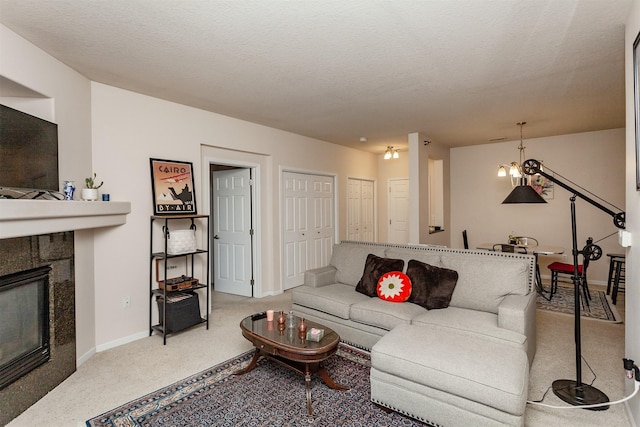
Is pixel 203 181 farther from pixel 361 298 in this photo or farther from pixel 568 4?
pixel 568 4

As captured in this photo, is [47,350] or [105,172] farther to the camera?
[105,172]

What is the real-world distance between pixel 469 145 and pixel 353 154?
2.32 m

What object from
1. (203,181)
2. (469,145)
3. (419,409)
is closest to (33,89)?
(203,181)

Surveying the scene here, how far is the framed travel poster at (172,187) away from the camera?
11.7 ft

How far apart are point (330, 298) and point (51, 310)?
2.33m

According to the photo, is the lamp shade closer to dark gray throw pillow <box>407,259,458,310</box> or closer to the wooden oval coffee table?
dark gray throw pillow <box>407,259,458,310</box>

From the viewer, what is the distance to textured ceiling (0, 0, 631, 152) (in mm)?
2023

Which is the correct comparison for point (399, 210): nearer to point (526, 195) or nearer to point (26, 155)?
point (526, 195)

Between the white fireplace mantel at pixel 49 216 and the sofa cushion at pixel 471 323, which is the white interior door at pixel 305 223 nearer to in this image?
the white fireplace mantel at pixel 49 216

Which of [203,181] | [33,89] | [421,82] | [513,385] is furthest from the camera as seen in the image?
[203,181]

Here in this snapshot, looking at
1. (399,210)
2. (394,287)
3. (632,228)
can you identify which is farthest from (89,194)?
(399,210)

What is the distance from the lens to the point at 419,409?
2000 mm

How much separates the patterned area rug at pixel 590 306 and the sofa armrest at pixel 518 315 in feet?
6.32

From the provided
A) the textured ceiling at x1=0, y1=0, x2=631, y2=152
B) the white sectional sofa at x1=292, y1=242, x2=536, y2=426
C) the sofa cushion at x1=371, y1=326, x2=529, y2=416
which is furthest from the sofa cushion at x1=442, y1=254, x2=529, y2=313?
the textured ceiling at x1=0, y1=0, x2=631, y2=152
